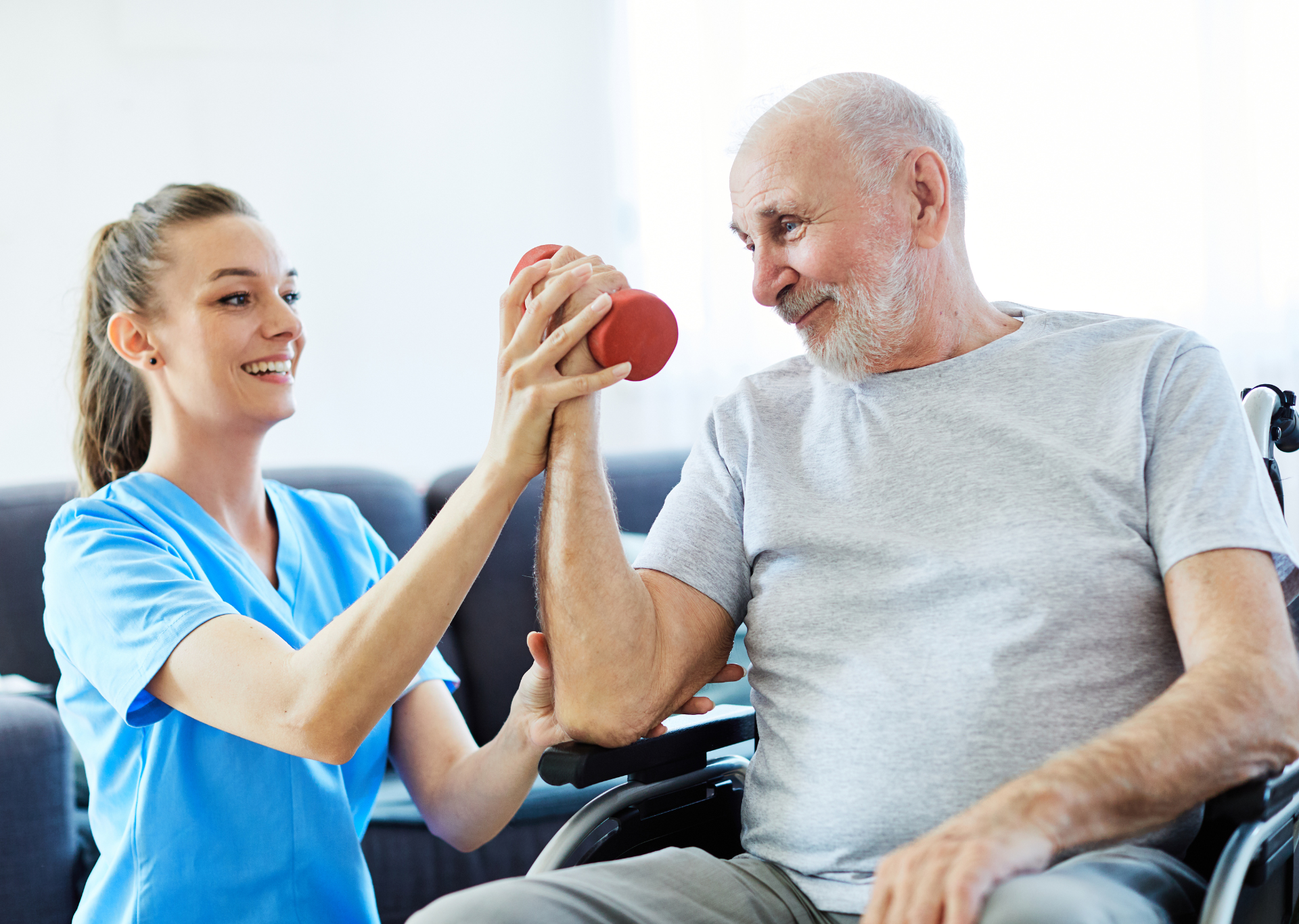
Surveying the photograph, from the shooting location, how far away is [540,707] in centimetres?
116

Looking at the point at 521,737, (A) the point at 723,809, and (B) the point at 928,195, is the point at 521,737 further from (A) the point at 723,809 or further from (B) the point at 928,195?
(B) the point at 928,195

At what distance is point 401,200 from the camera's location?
3021mm

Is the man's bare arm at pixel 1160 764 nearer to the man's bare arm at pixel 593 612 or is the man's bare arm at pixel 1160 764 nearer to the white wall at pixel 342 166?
the man's bare arm at pixel 593 612

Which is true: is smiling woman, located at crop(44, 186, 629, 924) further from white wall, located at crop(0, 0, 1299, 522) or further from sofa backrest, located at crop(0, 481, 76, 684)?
white wall, located at crop(0, 0, 1299, 522)

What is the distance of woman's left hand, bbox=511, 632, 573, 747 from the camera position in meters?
1.13

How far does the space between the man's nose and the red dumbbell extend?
0.66ft

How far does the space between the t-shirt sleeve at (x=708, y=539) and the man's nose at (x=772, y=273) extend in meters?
0.19

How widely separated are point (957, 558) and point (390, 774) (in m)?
1.38

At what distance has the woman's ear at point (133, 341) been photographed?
1312 millimetres

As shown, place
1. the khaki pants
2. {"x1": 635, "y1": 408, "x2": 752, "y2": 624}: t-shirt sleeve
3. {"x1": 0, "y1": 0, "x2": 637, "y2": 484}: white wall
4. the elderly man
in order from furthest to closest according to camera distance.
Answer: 1. {"x1": 0, "y1": 0, "x2": 637, "y2": 484}: white wall
2. {"x1": 635, "y1": 408, "x2": 752, "y2": 624}: t-shirt sleeve
3. the elderly man
4. the khaki pants

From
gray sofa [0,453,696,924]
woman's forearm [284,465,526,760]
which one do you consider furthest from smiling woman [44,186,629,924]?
gray sofa [0,453,696,924]

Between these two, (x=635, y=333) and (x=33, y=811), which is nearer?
(x=635, y=333)

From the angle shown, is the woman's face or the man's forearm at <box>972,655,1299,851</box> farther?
the woman's face

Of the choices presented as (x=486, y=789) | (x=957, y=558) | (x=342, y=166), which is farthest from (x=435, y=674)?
(x=342, y=166)
